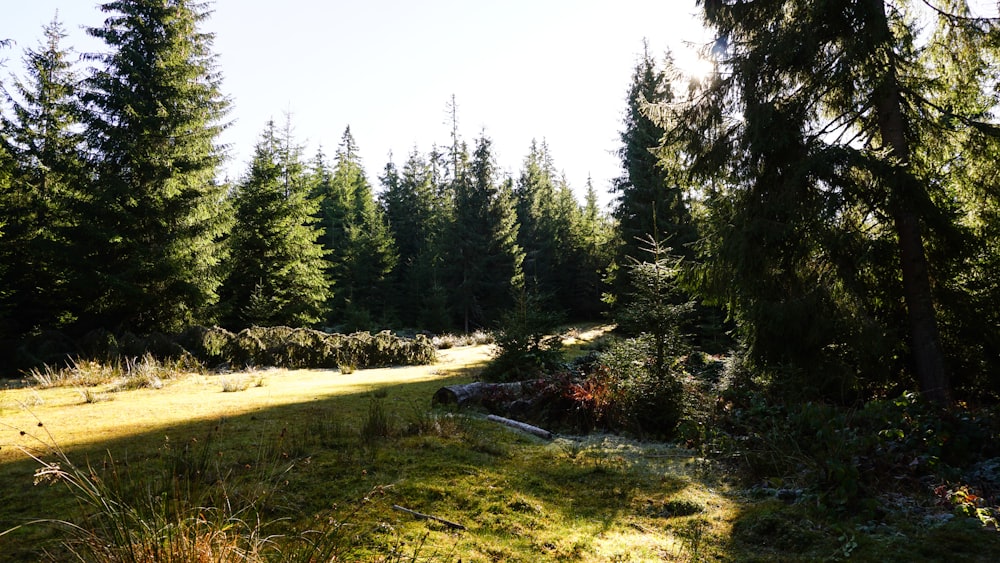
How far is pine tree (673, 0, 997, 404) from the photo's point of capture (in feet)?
21.2

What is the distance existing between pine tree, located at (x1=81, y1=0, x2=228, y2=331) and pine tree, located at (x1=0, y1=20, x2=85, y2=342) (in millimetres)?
802

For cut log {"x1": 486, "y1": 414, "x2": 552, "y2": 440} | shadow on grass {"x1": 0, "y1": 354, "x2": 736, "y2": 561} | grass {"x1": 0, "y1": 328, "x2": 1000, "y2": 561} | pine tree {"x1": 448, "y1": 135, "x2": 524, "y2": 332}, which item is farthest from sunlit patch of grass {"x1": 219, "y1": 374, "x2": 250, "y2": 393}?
pine tree {"x1": 448, "y1": 135, "x2": 524, "y2": 332}

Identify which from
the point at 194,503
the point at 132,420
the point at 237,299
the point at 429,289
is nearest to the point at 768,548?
the point at 194,503

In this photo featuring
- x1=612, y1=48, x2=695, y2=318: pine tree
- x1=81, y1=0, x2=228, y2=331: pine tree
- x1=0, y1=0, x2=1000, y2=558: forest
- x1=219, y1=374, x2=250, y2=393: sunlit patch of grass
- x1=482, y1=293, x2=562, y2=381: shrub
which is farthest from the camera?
x1=612, y1=48, x2=695, y2=318: pine tree

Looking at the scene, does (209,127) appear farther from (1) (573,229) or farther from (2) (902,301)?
(1) (573,229)

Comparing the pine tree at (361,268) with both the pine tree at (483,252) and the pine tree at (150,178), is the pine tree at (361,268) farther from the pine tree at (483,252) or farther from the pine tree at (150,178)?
the pine tree at (150,178)

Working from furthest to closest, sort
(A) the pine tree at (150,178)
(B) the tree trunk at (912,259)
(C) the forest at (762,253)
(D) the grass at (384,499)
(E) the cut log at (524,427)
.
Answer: (A) the pine tree at (150,178) → (E) the cut log at (524,427) → (B) the tree trunk at (912,259) → (C) the forest at (762,253) → (D) the grass at (384,499)

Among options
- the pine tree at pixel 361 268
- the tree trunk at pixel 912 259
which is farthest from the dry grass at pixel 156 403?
the pine tree at pixel 361 268

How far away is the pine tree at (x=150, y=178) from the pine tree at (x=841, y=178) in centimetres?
1460

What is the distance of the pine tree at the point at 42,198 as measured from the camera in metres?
14.6

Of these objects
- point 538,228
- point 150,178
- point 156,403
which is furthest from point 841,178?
point 538,228

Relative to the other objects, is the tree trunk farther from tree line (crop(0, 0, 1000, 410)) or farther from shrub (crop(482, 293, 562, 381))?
shrub (crop(482, 293, 562, 381))

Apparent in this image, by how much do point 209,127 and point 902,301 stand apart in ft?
61.0

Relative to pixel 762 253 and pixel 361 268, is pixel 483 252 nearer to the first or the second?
pixel 361 268
